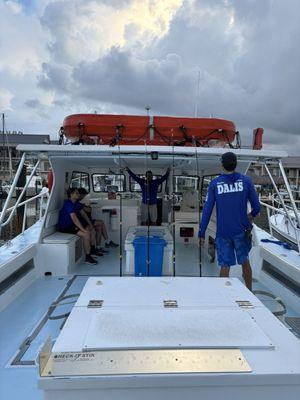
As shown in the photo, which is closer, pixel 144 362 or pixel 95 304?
pixel 144 362

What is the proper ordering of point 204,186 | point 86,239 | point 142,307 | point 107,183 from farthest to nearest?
point 107,183
point 204,186
point 86,239
point 142,307

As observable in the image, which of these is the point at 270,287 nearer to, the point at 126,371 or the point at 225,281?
the point at 225,281

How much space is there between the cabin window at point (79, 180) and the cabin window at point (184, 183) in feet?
6.16

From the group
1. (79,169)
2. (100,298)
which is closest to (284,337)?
(100,298)

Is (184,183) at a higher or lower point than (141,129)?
lower

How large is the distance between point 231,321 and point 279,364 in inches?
14.7

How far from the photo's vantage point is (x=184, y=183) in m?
7.32

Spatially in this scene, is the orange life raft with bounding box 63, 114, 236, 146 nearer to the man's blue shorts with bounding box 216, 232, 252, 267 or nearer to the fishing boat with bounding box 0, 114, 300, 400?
the fishing boat with bounding box 0, 114, 300, 400

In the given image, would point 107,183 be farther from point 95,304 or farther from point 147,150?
point 95,304

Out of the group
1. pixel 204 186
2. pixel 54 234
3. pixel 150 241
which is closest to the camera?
pixel 150 241

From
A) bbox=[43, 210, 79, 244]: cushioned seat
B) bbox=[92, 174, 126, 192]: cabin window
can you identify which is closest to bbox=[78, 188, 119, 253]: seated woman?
bbox=[43, 210, 79, 244]: cushioned seat

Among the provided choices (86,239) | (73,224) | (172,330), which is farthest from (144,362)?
(73,224)

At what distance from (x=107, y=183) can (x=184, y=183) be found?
1725 mm

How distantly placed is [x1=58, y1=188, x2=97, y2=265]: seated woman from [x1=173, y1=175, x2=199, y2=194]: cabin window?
2.67 m
